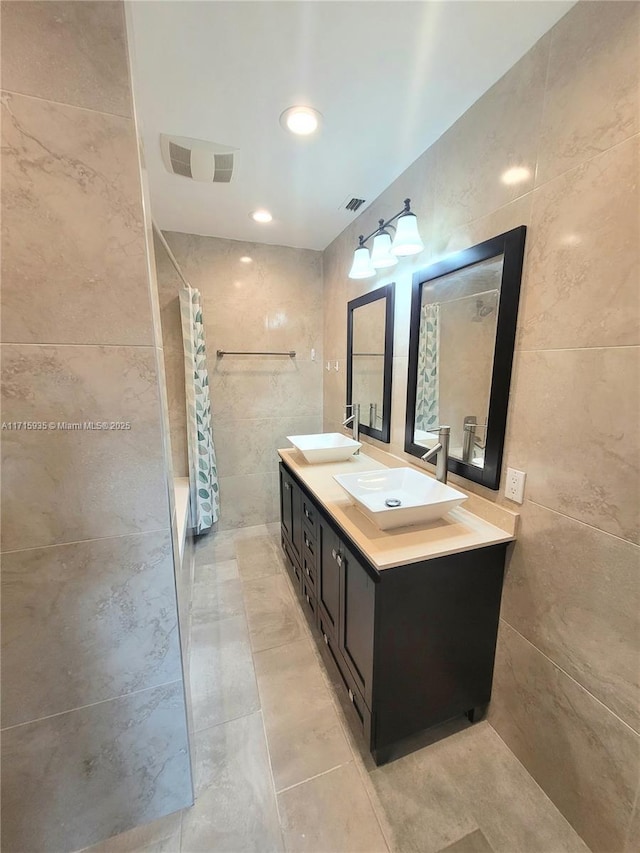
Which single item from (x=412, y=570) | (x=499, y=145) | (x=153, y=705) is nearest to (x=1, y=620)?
(x=153, y=705)

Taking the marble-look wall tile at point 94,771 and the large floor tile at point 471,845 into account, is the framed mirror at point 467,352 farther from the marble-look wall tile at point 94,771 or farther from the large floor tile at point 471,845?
the marble-look wall tile at point 94,771

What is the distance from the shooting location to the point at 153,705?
102 cm

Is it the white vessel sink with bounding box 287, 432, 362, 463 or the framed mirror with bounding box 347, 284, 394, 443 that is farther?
the white vessel sink with bounding box 287, 432, 362, 463

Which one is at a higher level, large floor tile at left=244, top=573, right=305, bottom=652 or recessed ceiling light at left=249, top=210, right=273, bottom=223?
recessed ceiling light at left=249, top=210, right=273, bottom=223

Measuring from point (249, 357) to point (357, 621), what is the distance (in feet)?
7.26

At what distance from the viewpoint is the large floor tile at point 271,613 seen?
1832 mm

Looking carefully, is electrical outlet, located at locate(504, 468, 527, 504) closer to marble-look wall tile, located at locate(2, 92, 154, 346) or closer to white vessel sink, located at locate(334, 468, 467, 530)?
white vessel sink, located at locate(334, 468, 467, 530)

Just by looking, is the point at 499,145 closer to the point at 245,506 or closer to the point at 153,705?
the point at 153,705

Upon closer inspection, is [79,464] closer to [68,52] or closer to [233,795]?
[68,52]

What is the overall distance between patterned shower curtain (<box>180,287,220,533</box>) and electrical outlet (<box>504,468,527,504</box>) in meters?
2.10

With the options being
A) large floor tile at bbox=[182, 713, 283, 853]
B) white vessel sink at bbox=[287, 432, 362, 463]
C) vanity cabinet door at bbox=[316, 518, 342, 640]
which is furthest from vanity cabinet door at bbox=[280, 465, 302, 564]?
large floor tile at bbox=[182, 713, 283, 853]

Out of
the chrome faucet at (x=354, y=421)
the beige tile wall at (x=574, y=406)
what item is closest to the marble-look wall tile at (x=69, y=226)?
the beige tile wall at (x=574, y=406)

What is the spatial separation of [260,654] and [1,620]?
1.25m

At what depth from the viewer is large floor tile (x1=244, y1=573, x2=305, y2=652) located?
1.83 m
